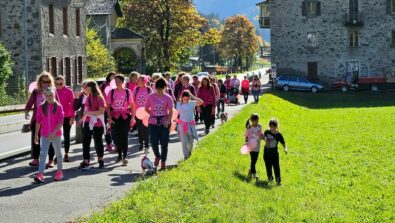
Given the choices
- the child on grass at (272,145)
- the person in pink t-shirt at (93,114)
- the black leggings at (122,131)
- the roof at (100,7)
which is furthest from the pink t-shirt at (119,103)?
the roof at (100,7)

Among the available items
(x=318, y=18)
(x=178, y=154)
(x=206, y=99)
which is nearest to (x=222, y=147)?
(x=178, y=154)

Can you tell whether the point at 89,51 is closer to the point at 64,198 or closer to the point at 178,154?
the point at 178,154

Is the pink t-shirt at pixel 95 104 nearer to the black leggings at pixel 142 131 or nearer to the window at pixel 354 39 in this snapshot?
the black leggings at pixel 142 131

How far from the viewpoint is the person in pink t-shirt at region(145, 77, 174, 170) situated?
451 inches

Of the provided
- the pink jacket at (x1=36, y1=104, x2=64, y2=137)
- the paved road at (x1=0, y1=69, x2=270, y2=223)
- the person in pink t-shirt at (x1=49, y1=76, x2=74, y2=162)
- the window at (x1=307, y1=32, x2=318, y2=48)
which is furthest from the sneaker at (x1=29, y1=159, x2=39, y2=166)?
the window at (x1=307, y1=32, x2=318, y2=48)

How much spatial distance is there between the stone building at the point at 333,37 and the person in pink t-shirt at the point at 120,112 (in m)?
43.5

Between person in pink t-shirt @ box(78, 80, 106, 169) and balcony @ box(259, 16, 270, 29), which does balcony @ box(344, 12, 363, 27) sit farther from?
person in pink t-shirt @ box(78, 80, 106, 169)

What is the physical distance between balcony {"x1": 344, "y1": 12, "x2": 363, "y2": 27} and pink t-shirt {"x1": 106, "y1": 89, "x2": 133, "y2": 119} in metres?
44.0

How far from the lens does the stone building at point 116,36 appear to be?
5269cm

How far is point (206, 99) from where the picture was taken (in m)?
17.8

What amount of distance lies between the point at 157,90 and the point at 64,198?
9.74 feet

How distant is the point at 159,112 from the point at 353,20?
44.9m

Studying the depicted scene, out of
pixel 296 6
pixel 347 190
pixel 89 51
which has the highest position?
pixel 296 6

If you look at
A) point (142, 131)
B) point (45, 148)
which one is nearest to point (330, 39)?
point (142, 131)
